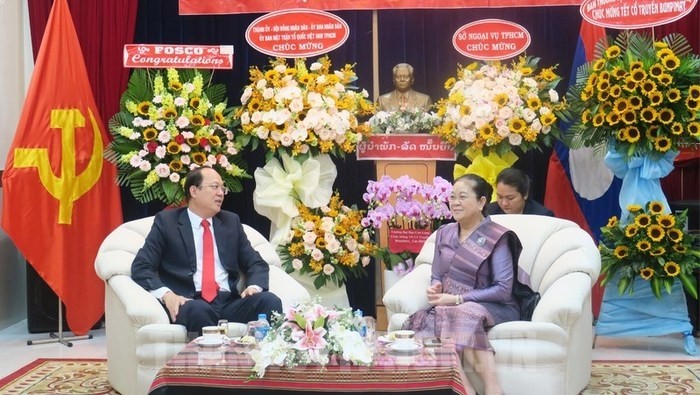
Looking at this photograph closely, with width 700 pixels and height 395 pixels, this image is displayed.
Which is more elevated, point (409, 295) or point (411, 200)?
point (411, 200)

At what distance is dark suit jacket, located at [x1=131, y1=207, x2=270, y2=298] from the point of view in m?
5.09

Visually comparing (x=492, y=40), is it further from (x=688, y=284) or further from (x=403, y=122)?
(x=688, y=284)

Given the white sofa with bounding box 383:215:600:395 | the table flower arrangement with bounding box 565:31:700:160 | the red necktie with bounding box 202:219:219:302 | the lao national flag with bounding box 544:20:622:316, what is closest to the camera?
the white sofa with bounding box 383:215:600:395

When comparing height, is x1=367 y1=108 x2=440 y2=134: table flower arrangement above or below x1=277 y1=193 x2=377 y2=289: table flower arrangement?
above

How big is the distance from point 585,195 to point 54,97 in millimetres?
3404

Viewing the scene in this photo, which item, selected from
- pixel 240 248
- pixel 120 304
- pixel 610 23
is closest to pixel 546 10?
pixel 610 23

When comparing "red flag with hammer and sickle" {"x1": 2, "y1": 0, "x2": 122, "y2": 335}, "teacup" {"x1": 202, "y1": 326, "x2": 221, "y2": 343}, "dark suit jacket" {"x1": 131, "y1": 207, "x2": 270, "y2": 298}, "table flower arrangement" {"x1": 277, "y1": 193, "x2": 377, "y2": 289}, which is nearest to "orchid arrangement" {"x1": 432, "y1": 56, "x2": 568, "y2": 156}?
"table flower arrangement" {"x1": 277, "y1": 193, "x2": 377, "y2": 289}

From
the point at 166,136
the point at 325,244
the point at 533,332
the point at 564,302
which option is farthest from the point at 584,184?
the point at 166,136

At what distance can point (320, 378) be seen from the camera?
12.5 ft

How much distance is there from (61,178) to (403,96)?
2289mm

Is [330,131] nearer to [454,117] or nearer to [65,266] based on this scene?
[454,117]

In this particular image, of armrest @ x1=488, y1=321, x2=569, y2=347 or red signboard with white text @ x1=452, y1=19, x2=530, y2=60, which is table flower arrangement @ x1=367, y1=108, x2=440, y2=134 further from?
armrest @ x1=488, y1=321, x2=569, y2=347

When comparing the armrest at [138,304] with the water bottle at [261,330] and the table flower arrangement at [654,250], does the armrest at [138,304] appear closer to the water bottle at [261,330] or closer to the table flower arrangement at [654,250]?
the water bottle at [261,330]

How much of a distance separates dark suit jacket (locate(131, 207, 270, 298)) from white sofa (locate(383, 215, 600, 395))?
0.74 m
